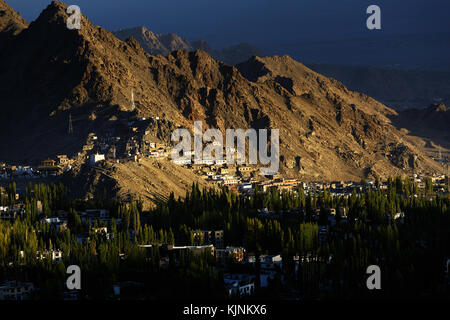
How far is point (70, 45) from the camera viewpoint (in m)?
200

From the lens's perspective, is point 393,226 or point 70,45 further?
point 70,45

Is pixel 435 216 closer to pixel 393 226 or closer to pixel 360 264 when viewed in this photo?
pixel 393 226

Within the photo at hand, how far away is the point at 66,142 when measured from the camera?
174 meters

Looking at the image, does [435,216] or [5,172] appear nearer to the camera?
[435,216]
